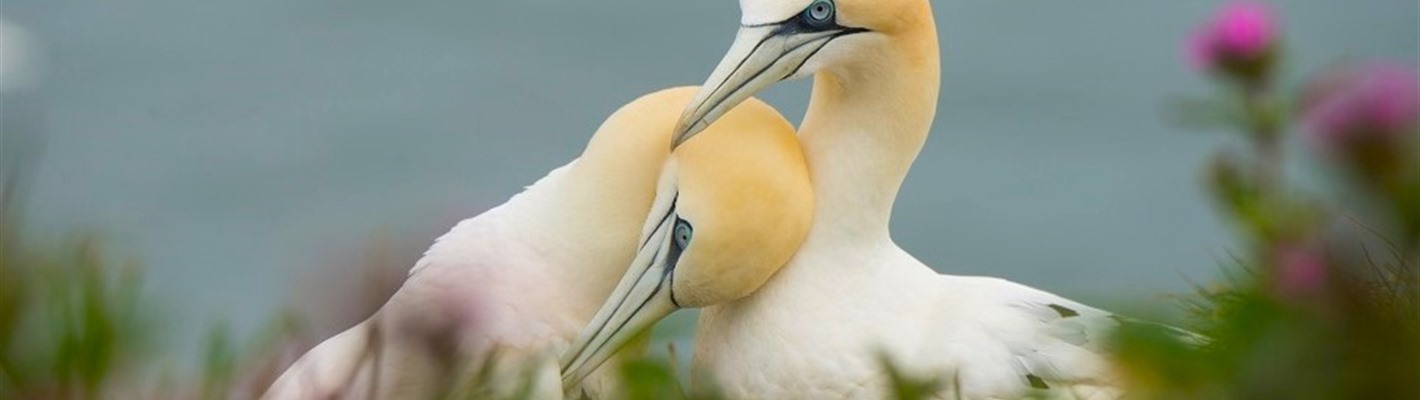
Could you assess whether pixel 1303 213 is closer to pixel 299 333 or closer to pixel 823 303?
pixel 299 333

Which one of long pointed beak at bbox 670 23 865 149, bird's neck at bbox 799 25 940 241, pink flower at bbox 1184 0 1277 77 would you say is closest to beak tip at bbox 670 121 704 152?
long pointed beak at bbox 670 23 865 149

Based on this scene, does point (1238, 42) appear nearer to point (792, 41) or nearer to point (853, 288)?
point (792, 41)

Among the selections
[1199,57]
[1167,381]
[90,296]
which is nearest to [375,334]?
[90,296]

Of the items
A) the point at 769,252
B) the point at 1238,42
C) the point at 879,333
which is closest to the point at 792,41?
the point at 769,252

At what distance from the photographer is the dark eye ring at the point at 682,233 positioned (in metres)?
3.60

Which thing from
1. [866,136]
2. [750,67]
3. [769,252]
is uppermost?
[750,67]

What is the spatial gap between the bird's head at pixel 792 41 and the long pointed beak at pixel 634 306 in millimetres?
187

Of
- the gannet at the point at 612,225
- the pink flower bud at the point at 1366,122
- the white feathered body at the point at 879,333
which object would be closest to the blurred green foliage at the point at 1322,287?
the pink flower bud at the point at 1366,122

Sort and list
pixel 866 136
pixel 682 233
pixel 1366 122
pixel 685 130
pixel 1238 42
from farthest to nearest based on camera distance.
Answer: pixel 866 136 → pixel 682 233 → pixel 685 130 → pixel 1238 42 → pixel 1366 122

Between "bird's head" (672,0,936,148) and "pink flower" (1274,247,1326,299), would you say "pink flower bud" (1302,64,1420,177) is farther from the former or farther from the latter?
"bird's head" (672,0,936,148)

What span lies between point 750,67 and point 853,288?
15.6 inches

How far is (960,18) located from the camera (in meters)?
12.2

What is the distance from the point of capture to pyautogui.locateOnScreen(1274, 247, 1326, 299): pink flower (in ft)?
4.47

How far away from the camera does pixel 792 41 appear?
139 inches
